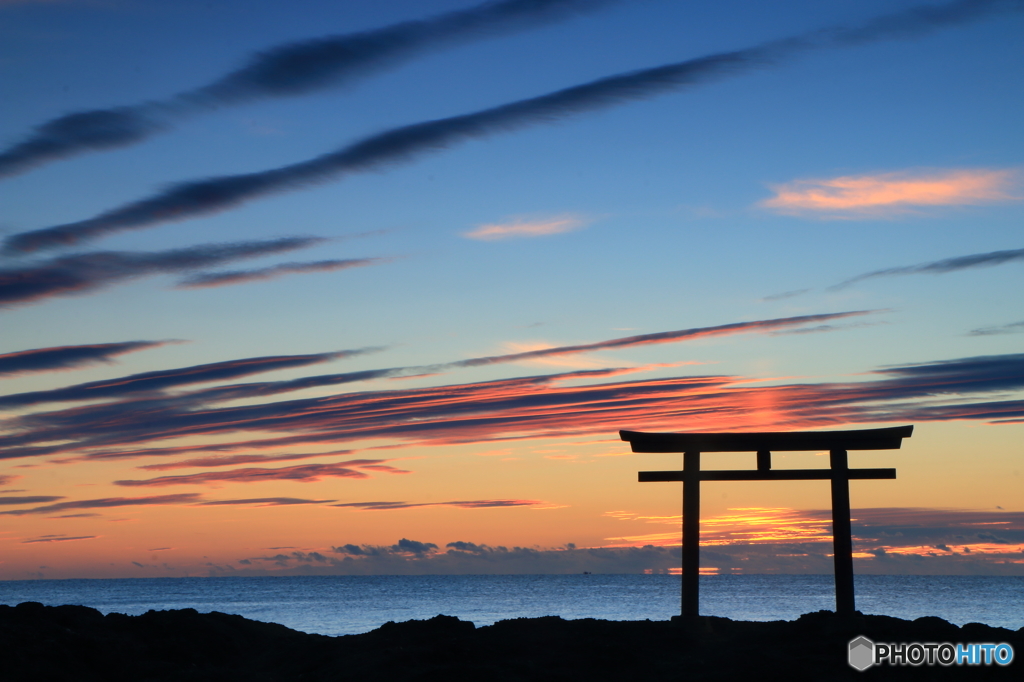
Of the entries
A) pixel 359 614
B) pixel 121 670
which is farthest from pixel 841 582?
pixel 359 614

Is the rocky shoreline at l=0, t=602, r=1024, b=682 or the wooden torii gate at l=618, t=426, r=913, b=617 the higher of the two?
the wooden torii gate at l=618, t=426, r=913, b=617

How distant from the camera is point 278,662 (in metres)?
14.1

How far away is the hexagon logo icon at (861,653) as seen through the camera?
1099 cm

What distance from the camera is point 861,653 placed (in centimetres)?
1127

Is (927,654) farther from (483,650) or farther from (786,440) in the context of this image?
(483,650)

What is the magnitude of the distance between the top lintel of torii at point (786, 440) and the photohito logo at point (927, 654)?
15.3 feet

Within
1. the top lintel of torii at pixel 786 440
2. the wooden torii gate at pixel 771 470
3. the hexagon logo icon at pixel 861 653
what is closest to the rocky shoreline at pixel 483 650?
the hexagon logo icon at pixel 861 653

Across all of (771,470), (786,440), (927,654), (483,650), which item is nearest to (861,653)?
(927,654)

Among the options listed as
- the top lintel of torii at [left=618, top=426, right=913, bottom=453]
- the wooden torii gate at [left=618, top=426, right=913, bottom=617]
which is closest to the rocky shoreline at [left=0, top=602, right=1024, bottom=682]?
the wooden torii gate at [left=618, top=426, right=913, bottom=617]

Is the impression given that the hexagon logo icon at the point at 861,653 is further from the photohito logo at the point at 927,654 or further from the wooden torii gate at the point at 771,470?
the wooden torii gate at the point at 771,470

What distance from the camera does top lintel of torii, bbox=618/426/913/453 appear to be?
50.9 feet

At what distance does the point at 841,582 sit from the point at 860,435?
265cm

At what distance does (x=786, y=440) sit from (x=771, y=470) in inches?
24.8

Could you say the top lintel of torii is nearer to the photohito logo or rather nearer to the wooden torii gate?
the wooden torii gate
